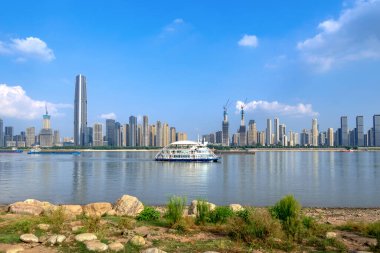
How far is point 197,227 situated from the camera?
12.4 meters

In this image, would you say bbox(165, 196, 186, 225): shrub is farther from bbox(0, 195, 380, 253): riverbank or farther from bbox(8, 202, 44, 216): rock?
bbox(8, 202, 44, 216): rock

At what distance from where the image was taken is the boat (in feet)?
363

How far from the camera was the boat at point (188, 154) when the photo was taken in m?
110

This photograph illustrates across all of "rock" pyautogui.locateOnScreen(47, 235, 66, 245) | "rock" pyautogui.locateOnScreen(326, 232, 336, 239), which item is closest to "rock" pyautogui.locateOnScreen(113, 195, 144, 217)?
"rock" pyautogui.locateOnScreen(47, 235, 66, 245)

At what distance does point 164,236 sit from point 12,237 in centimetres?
462

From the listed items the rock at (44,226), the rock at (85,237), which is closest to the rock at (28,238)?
the rock at (44,226)

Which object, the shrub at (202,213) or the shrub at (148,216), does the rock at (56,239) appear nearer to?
the shrub at (148,216)

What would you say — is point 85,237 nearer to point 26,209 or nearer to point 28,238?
point 28,238

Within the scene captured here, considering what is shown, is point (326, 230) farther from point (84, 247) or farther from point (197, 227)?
point (84, 247)

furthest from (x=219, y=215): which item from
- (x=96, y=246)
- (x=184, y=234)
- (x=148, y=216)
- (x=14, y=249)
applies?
(x=14, y=249)

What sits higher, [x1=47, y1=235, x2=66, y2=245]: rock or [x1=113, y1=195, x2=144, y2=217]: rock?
[x1=47, y1=235, x2=66, y2=245]: rock

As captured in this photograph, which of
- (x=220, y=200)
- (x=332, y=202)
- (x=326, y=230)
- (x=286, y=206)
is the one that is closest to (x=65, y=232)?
(x=286, y=206)

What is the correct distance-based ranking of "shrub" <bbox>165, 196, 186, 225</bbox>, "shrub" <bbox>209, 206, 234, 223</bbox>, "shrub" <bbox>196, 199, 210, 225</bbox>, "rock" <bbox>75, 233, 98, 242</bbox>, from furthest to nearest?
1. "shrub" <bbox>209, 206, 234, 223</bbox>
2. "shrub" <bbox>196, 199, 210, 225</bbox>
3. "shrub" <bbox>165, 196, 186, 225</bbox>
4. "rock" <bbox>75, 233, 98, 242</bbox>

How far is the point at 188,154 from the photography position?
366ft
